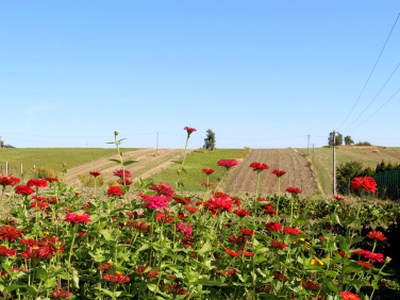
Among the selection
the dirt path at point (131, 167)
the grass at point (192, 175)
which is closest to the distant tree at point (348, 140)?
the grass at point (192, 175)

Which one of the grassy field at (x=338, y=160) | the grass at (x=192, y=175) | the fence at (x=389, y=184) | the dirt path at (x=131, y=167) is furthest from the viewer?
the dirt path at (x=131, y=167)

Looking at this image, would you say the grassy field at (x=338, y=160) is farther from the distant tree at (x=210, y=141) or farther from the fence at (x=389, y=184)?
the distant tree at (x=210, y=141)

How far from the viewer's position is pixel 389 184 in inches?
956

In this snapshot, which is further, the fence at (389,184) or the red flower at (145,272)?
the fence at (389,184)

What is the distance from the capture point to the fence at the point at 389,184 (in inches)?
879

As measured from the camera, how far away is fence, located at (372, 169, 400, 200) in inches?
879

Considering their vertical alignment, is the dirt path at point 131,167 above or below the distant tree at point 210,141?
below

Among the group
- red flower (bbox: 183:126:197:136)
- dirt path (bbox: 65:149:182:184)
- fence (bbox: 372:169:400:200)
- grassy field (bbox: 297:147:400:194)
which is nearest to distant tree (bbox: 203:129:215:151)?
dirt path (bbox: 65:149:182:184)

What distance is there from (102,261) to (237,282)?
99 centimetres

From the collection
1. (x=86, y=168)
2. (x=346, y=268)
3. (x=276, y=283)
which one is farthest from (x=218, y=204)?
(x=86, y=168)

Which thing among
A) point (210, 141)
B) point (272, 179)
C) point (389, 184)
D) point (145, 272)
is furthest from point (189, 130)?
point (210, 141)

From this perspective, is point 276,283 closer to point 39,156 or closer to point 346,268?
point 346,268

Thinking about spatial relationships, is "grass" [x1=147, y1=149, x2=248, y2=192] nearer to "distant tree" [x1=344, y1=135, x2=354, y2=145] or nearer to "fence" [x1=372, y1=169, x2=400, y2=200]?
"fence" [x1=372, y1=169, x2=400, y2=200]

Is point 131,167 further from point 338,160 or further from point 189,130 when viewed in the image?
point 189,130
